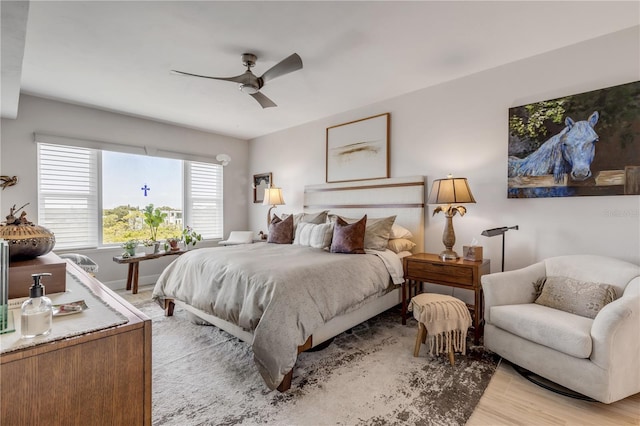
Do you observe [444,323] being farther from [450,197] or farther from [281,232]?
[281,232]

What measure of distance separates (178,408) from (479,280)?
256cm

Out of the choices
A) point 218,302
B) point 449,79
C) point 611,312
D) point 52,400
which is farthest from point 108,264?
point 611,312

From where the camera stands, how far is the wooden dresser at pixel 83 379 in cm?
67

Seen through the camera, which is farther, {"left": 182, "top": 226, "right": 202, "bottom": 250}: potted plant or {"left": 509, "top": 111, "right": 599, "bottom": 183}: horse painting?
{"left": 182, "top": 226, "right": 202, "bottom": 250}: potted plant

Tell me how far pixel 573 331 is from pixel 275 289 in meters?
1.95

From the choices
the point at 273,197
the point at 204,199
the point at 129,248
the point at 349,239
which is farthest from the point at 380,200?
the point at 129,248

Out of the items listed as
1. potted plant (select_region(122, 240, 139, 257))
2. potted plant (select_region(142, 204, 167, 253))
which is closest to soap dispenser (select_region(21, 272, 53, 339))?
potted plant (select_region(122, 240, 139, 257))

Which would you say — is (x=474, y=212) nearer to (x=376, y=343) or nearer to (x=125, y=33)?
(x=376, y=343)

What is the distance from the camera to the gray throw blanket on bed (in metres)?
1.99

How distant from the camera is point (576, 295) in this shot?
7.16 ft

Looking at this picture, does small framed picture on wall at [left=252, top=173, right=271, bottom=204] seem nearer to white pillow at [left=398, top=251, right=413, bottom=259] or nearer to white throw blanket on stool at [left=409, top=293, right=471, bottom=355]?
white pillow at [left=398, top=251, right=413, bottom=259]

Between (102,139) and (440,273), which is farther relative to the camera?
(102,139)

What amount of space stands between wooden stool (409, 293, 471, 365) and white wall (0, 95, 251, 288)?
4.30 meters

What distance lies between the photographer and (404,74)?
3.22 meters
